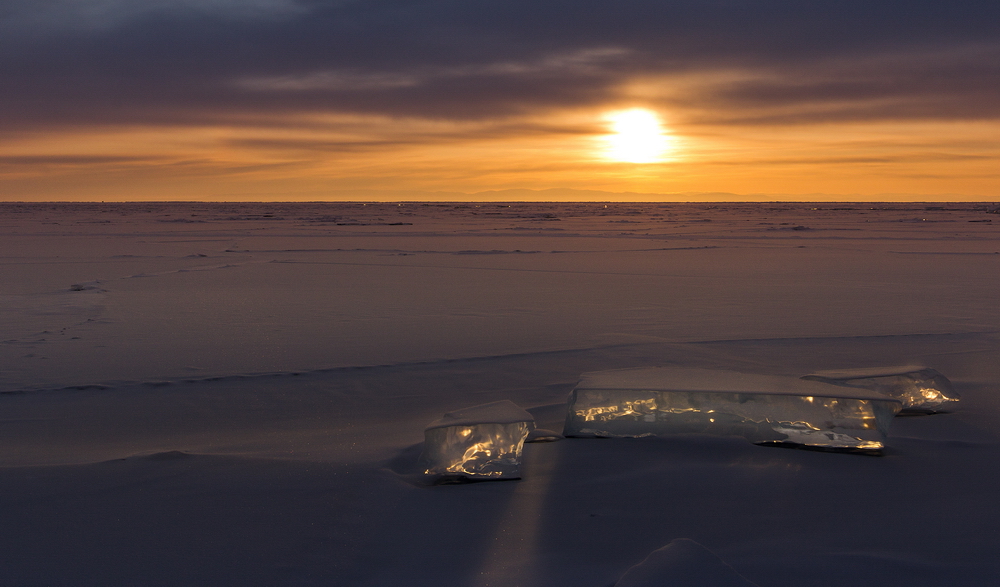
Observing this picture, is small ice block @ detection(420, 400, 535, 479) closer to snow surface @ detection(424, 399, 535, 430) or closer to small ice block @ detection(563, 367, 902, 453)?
snow surface @ detection(424, 399, 535, 430)

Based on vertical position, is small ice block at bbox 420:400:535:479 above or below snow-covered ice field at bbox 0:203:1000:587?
above

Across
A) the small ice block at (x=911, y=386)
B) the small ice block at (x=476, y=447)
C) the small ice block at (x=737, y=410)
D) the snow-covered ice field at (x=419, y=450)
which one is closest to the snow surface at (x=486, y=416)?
the small ice block at (x=476, y=447)

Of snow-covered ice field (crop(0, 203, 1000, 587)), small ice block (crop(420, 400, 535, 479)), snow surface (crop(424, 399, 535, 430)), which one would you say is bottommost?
snow-covered ice field (crop(0, 203, 1000, 587))

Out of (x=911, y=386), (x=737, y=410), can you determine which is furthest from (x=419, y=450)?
(x=911, y=386)

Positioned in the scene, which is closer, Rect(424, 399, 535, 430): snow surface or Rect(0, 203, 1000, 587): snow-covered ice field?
Rect(0, 203, 1000, 587): snow-covered ice field

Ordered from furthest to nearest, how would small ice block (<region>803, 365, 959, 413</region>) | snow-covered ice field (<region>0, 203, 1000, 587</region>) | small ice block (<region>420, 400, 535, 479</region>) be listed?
small ice block (<region>803, 365, 959, 413</region>) < small ice block (<region>420, 400, 535, 479</region>) < snow-covered ice field (<region>0, 203, 1000, 587</region>)

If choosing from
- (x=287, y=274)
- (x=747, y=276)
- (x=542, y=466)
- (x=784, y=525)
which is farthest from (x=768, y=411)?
(x=287, y=274)

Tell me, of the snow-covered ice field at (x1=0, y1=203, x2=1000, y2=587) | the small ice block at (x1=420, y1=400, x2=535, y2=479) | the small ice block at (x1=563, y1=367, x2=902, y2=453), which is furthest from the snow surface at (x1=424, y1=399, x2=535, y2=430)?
the small ice block at (x1=563, y1=367, x2=902, y2=453)

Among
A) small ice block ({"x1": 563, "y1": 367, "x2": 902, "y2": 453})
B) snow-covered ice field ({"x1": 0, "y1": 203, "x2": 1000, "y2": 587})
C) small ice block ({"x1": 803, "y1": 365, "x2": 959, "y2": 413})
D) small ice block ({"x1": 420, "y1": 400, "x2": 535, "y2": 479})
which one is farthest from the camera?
small ice block ({"x1": 803, "y1": 365, "x2": 959, "y2": 413})
